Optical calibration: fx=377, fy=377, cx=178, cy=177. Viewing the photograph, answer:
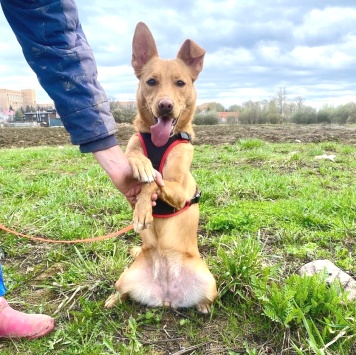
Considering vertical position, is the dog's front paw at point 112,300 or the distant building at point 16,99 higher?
the distant building at point 16,99

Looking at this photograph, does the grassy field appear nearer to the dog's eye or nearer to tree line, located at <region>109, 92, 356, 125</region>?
the dog's eye

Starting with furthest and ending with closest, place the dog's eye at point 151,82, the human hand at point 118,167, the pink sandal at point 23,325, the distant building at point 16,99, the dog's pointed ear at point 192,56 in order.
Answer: the distant building at point 16,99, the dog's pointed ear at point 192,56, the dog's eye at point 151,82, the pink sandal at point 23,325, the human hand at point 118,167

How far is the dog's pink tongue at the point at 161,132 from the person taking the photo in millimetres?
2906

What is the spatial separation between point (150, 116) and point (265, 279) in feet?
5.07

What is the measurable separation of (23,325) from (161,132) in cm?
165

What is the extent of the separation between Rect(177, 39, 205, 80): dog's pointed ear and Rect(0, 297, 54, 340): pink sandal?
2.30 m

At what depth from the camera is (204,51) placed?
331 cm

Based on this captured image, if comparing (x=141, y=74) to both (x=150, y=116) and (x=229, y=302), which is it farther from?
(x=229, y=302)

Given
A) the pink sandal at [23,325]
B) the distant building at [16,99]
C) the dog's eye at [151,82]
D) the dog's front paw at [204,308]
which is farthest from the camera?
the distant building at [16,99]

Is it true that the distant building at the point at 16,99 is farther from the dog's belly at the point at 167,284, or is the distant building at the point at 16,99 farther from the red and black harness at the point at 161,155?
the dog's belly at the point at 167,284

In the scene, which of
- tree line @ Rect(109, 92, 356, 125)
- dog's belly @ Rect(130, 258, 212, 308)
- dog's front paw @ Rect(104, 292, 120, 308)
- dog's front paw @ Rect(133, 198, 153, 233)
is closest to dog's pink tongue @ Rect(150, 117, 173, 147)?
dog's front paw @ Rect(133, 198, 153, 233)

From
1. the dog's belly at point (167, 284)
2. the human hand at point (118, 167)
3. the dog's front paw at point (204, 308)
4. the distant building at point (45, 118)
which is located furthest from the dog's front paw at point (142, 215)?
the distant building at point (45, 118)

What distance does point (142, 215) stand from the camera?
2480mm

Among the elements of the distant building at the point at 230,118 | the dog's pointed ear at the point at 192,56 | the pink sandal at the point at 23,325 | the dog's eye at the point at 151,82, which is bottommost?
the pink sandal at the point at 23,325
